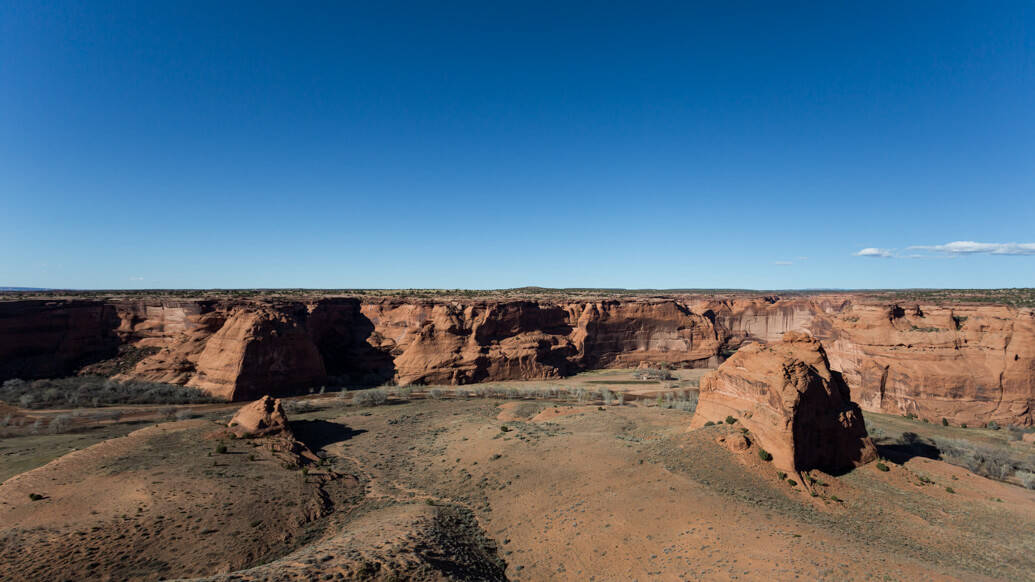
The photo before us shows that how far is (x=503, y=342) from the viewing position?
55875 mm

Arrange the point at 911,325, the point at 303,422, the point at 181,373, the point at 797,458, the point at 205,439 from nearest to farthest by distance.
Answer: the point at 797,458 → the point at 205,439 → the point at 303,422 → the point at 911,325 → the point at 181,373

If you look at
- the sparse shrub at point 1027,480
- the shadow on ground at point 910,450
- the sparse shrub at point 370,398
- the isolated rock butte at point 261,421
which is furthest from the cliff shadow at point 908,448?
the sparse shrub at point 370,398

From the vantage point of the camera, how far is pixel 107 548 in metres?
13.7

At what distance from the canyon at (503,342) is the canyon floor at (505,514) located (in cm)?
809

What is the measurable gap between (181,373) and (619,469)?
4583 centimetres

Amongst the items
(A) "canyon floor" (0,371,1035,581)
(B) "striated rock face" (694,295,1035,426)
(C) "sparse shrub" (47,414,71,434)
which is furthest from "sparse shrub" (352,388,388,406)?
(B) "striated rock face" (694,295,1035,426)

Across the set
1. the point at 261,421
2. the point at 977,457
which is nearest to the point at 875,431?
the point at 977,457

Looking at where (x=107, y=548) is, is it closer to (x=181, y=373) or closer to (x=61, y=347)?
(x=181, y=373)

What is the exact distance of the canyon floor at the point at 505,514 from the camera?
12.4m

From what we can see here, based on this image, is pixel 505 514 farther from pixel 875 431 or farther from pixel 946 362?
pixel 946 362

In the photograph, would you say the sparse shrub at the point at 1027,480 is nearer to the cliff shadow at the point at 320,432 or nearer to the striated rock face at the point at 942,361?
the striated rock face at the point at 942,361

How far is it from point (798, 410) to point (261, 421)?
3037 centimetres

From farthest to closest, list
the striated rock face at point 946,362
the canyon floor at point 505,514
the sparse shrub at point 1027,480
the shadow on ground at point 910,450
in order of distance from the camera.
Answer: the striated rock face at point 946,362 → the shadow on ground at point 910,450 → the sparse shrub at point 1027,480 → the canyon floor at point 505,514

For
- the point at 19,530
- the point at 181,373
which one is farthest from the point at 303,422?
the point at 181,373
